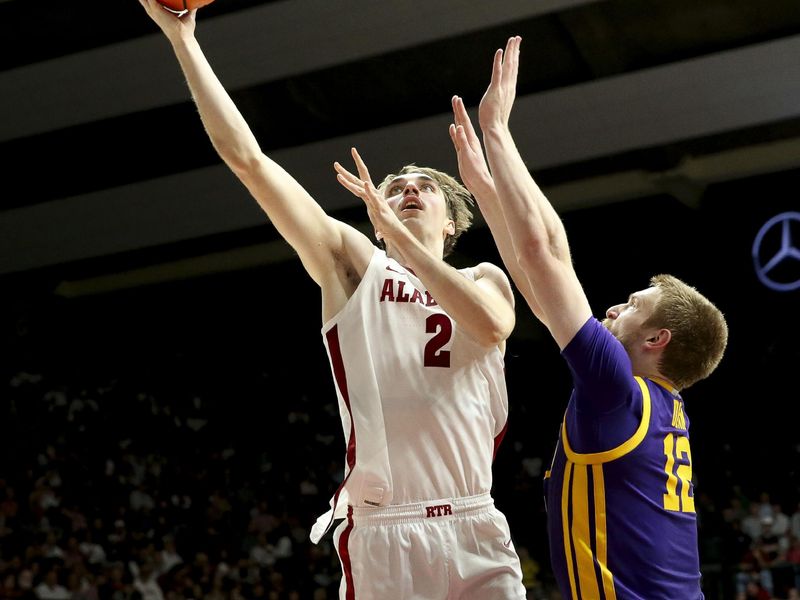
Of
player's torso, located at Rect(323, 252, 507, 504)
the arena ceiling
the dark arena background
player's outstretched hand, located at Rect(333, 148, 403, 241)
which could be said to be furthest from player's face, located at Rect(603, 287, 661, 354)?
the arena ceiling

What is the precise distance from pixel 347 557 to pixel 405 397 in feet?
1.77

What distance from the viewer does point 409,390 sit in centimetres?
334

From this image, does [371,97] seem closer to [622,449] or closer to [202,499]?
[202,499]

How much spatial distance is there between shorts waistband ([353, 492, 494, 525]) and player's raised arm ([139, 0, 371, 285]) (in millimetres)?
786

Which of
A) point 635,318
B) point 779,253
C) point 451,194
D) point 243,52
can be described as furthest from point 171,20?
point 779,253

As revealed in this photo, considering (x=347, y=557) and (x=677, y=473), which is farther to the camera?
(x=347, y=557)

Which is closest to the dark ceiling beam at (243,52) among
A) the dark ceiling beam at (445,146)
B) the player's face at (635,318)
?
the dark ceiling beam at (445,146)

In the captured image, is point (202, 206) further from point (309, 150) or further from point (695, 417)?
point (695, 417)

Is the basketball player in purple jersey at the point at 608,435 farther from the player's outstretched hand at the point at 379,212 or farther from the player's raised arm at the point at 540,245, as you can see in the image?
the player's outstretched hand at the point at 379,212

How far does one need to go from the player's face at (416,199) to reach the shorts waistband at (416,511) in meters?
1.03

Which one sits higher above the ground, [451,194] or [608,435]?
[451,194]

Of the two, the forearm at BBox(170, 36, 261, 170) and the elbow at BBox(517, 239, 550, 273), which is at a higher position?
the forearm at BBox(170, 36, 261, 170)

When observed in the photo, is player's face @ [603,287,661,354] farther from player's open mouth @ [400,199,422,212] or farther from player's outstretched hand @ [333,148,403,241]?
player's open mouth @ [400,199,422,212]

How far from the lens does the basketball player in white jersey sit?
3.21m
